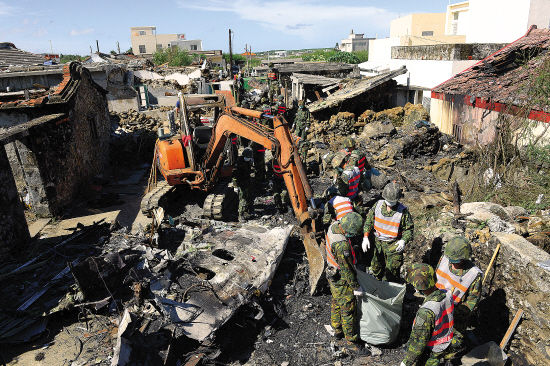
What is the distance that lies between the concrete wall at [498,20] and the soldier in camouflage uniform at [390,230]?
12.9 meters

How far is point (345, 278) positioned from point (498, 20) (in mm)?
15527

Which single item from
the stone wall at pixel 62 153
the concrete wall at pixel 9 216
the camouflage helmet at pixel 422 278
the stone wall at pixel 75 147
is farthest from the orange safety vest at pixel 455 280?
the stone wall at pixel 75 147

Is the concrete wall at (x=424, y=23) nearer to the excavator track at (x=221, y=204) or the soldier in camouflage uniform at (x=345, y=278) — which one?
the excavator track at (x=221, y=204)

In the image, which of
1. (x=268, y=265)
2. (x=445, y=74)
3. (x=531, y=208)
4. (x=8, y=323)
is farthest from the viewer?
(x=445, y=74)

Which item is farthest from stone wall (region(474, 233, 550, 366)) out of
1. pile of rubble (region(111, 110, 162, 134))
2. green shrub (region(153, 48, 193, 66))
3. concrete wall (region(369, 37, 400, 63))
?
green shrub (region(153, 48, 193, 66))

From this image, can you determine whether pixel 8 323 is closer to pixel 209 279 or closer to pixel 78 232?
pixel 78 232

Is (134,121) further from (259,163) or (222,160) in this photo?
(222,160)

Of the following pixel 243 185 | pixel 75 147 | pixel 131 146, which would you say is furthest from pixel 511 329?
pixel 131 146

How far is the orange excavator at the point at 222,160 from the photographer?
5.93 metres

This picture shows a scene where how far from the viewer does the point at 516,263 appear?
177 inches

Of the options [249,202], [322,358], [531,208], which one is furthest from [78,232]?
[531,208]

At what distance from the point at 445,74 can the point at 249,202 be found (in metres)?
9.15

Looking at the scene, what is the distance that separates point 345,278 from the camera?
14.5ft

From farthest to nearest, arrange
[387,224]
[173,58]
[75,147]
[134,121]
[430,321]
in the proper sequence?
[173,58] < [134,121] < [75,147] < [387,224] < [430,321]
